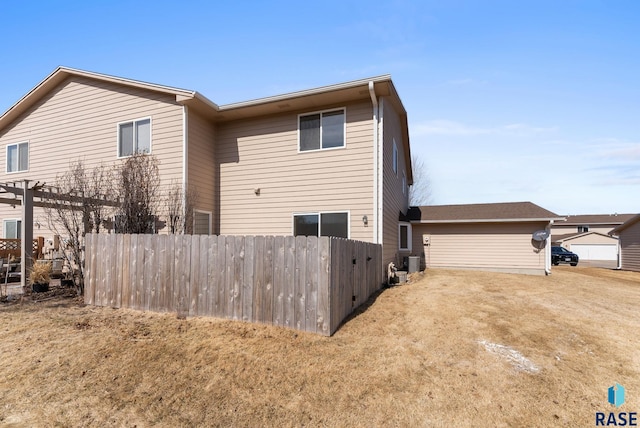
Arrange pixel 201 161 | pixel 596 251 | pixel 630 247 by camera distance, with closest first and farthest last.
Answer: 1. pixel 201 161
2. pixel 630 247
3. pixel 596 251

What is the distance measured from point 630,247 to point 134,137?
3080cm

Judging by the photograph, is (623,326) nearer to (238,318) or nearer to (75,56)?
(238,318)

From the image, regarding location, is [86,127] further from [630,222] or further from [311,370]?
[630,222]

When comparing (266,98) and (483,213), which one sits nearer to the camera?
(266,98)

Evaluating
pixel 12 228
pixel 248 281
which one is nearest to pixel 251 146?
pixel 248 281

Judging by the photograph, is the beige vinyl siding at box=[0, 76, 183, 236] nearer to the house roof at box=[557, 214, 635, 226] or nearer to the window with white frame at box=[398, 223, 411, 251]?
the window with white frame at box=[398, 223, 411, 251]

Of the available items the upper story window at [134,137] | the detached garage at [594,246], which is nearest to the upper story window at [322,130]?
the upper story window at [134,137]

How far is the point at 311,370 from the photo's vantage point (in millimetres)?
4328

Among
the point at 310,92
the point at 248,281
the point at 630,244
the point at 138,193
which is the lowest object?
the point at 630,244

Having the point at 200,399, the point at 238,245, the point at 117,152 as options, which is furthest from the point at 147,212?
the point at 200,399

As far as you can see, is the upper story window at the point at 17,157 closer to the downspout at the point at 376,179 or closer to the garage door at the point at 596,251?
the downspout at the point at 376,179

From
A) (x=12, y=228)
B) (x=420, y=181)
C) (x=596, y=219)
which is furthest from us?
(x=596, y=219)

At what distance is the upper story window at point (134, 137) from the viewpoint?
10992 millimetres

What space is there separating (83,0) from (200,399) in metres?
11.1
